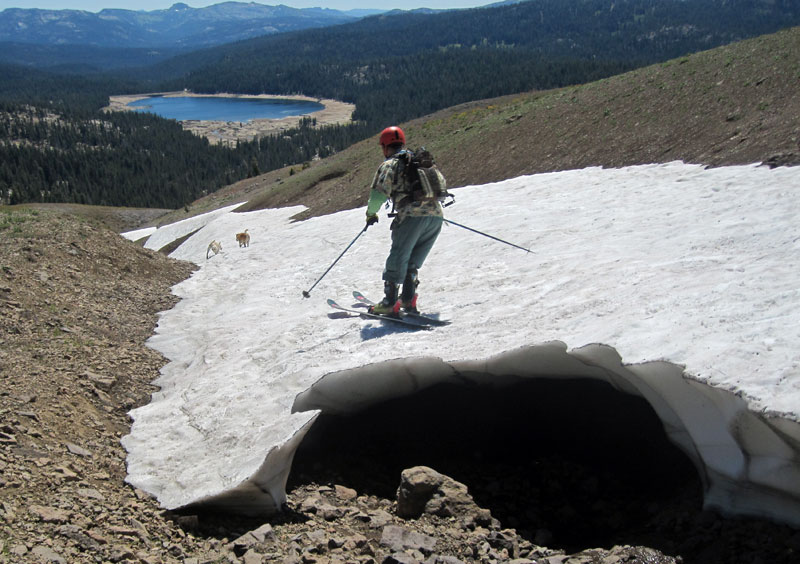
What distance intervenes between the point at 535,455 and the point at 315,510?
2.93m

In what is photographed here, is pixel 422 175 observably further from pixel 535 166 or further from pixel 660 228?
pixel 535 166

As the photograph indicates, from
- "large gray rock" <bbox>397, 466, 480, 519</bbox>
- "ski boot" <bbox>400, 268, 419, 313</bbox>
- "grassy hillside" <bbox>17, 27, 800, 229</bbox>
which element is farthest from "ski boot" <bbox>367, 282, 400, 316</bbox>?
"grassy hillside" <bbox>17, 27, 800, 229</bbox>

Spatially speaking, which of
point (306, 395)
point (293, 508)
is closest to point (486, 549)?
point (293, 508)

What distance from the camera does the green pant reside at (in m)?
9.64

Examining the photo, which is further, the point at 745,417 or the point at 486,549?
the point at 486,549

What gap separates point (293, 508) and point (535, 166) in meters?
17.8

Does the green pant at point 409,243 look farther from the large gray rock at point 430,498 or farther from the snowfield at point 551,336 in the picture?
the large gray rock at point 430,498

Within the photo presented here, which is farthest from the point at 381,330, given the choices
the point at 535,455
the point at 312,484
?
the point at 312,484

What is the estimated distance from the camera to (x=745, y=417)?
5.02 m

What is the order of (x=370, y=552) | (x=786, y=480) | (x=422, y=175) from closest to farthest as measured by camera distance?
(x=786, y=480) < (x=370, y=552) < (x=422, y=175)

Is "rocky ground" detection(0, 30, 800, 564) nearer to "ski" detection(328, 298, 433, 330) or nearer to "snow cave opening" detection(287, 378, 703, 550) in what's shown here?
"snow cave opening" detection(287, 378, 703, 550)

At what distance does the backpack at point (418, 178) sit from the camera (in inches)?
368

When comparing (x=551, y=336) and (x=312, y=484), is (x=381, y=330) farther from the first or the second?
(x=312, y=484)

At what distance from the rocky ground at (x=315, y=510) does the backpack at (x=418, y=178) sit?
3.96 meters
